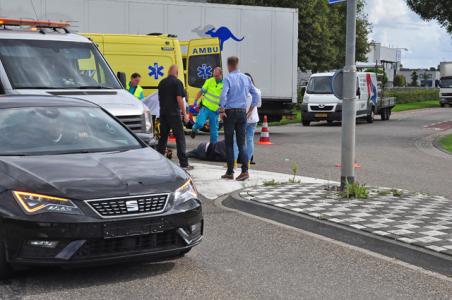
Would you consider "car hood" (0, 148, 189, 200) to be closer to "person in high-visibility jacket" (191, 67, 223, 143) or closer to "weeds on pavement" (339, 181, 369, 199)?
"weeds on pavement" (339, 181, 369, 199)

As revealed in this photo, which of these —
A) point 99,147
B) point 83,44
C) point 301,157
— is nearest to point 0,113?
point 99,147

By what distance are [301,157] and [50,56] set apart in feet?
22.3

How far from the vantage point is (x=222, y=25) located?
68.6 ft

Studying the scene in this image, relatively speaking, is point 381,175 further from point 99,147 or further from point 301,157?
point 99,147

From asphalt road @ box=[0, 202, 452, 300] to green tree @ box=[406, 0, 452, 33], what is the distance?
27172mm

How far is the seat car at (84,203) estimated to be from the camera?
4871 millimetres

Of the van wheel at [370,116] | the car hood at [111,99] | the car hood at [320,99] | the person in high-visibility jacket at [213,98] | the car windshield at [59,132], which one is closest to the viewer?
the car windshield at [59,132]

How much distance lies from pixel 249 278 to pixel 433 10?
97.9 ft

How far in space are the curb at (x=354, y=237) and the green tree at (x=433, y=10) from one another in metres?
25.4

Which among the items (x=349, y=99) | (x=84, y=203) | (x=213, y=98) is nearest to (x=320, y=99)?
(x=213, y=98)

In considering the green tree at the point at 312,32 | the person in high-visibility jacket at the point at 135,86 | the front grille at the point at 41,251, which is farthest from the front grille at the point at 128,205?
the green tree at the point at 312,32

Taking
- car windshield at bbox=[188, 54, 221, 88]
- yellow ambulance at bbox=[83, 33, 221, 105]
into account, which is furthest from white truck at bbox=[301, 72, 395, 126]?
yellow ambulance at bbox=[83, 33, 221, 105]

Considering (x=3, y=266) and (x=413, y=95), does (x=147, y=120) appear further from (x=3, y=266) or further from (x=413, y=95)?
(x=413, y=95)

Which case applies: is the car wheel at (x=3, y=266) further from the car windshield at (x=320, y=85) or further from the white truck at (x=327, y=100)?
the car windshield at (x=320, y=85)
